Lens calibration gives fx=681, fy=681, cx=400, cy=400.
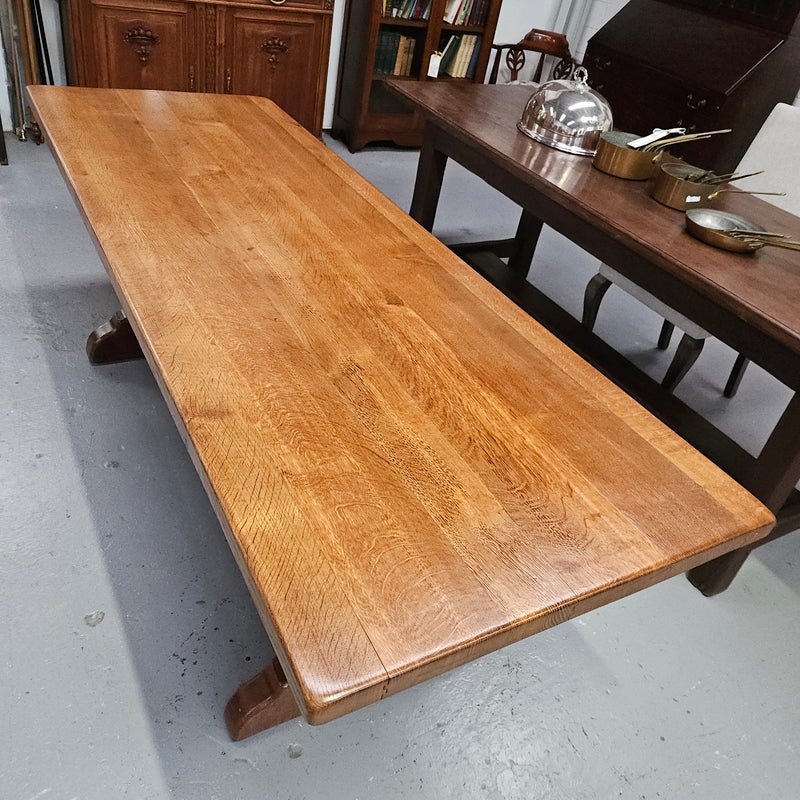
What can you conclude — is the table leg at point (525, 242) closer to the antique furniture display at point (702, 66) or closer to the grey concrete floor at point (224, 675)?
the antique furniture display at point (702, 66)

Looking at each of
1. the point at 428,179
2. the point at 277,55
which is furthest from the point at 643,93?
the point at 277,55

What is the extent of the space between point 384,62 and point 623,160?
7.65 feet

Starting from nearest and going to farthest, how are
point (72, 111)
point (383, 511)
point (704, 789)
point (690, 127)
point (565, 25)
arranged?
point (383, 511) < point (704, 789) < point (72, 111) < point (690, 127) < point (565, 25)

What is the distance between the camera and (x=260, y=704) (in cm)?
115

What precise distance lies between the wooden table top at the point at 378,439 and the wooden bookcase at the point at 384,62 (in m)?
2.43

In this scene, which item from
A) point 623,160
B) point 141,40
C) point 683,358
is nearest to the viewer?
point 623,160

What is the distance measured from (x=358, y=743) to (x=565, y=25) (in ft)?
15.1

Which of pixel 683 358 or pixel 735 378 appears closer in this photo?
pixel 683 358

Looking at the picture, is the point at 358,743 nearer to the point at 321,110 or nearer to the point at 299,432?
the point at 299,432

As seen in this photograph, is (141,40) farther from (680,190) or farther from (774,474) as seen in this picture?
(774,474)

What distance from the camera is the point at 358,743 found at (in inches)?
48.7

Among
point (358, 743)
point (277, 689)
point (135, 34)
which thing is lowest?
point (358, 743)

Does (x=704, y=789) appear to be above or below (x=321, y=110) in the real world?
below

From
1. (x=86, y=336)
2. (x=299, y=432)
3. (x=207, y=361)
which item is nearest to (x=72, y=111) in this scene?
(x=86, y=336)
